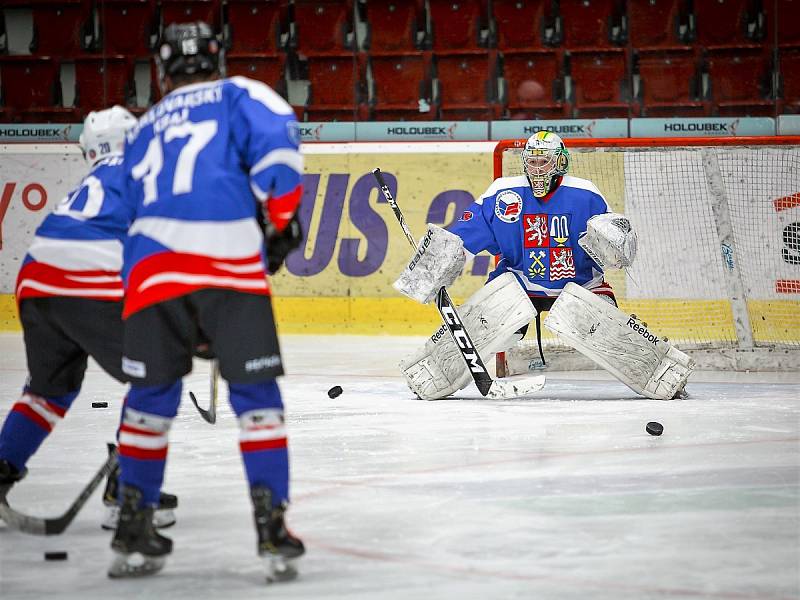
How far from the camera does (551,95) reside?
9164 mm

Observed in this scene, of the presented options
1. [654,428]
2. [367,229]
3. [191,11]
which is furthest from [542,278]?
[191,11]

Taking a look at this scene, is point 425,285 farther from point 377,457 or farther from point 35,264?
point 35,264

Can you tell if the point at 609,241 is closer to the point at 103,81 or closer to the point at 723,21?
the point at 723,21

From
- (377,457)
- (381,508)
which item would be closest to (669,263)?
(377,457)

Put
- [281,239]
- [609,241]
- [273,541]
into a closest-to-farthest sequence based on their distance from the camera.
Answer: [273,541]
[281,239]
[609,241]

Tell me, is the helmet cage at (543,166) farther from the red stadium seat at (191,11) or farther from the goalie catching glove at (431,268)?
the red stadium seat at (191,11)

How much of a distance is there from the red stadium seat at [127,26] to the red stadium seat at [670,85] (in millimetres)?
3588

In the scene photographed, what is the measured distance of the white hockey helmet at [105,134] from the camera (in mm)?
3064

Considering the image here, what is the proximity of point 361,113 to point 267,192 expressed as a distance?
649 centimetres

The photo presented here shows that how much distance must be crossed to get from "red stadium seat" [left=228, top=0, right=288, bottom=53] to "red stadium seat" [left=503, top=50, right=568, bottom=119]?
1.75 metres

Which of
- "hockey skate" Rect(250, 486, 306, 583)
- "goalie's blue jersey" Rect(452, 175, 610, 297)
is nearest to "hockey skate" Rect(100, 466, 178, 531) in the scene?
"hockey skate" Rect(250, 486, 306, 583)

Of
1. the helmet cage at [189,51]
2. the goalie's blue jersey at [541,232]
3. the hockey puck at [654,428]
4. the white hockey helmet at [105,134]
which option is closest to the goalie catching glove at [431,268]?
the goalie's blue jersey at [541,232]

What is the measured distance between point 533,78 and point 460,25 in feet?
2.49

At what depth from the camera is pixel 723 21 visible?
9109 mm
